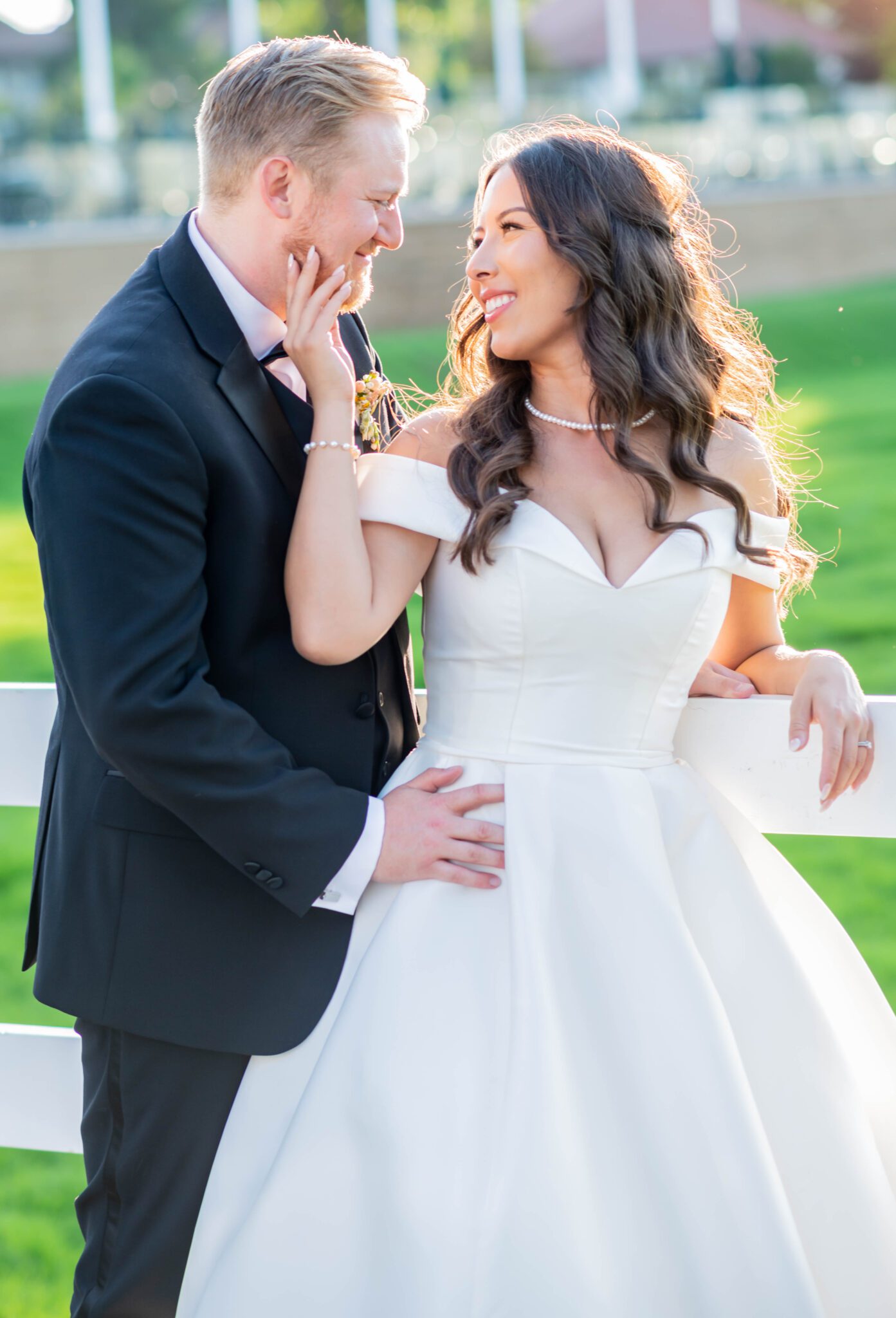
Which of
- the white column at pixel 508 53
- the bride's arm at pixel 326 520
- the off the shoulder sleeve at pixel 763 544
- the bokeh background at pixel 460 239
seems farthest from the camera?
the white column at pixel 508 53

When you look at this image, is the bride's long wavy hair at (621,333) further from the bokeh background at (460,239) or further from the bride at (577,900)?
the bokeh background at (460,239)

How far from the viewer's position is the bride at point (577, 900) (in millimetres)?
2141

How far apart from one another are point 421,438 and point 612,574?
1.41ft

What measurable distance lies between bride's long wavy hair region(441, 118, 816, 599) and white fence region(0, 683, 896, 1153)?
307mm

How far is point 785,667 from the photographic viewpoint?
2.59m

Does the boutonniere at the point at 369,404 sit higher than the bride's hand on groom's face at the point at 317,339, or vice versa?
the bride's hand on groom's face at the point at 317,339

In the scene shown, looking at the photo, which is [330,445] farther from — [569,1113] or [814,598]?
[814,598]

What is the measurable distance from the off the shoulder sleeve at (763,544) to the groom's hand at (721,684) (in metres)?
0.18

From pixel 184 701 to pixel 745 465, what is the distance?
1135mm

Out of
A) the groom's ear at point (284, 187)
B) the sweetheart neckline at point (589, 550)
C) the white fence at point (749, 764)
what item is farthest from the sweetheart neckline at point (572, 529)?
the groom's ear at point (284, 187)

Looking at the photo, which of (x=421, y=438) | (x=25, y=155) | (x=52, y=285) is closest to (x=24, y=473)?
(x=421, y=438)

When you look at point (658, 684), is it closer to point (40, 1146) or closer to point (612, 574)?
point (612, 574)

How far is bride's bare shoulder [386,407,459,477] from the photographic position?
2512mm

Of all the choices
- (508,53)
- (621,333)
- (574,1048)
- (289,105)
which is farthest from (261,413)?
(508,53)
